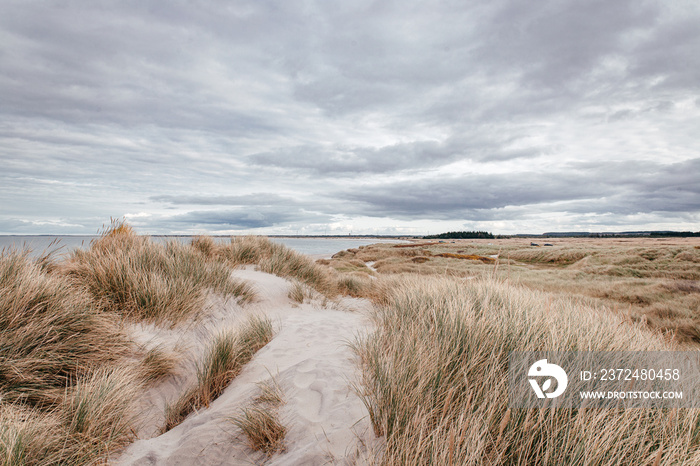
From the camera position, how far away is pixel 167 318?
5.13 m

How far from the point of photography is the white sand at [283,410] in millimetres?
2367

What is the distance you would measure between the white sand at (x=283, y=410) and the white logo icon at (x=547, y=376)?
1.30m

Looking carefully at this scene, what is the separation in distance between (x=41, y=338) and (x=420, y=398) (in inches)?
165

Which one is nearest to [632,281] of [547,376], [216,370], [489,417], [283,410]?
[547,376]

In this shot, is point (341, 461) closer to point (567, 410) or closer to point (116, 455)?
point (567, 410)

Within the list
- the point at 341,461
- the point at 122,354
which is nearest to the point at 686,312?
the point at 341,461

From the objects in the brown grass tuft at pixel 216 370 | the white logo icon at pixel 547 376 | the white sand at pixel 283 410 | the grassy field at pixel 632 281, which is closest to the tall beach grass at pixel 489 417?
the white logo icon at pixel 547 376

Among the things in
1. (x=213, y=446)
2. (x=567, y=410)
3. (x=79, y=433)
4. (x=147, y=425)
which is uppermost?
(x=567, y=410)

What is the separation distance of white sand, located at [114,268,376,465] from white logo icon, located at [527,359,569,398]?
130 cm

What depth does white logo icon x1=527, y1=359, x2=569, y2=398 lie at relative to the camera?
227 cm

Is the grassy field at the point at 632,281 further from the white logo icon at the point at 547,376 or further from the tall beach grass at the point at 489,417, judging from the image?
the white logo icon at the point at 547,376

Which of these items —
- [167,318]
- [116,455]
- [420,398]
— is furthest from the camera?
[167,318]

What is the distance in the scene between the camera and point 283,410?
2900 millimetres

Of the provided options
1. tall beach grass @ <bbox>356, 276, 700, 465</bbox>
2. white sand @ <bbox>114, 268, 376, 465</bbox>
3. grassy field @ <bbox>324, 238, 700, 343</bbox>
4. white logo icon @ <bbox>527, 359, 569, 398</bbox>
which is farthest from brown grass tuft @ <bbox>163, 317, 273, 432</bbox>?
grassy field @ <bbox>324, 238, 700, 343</bbox>
